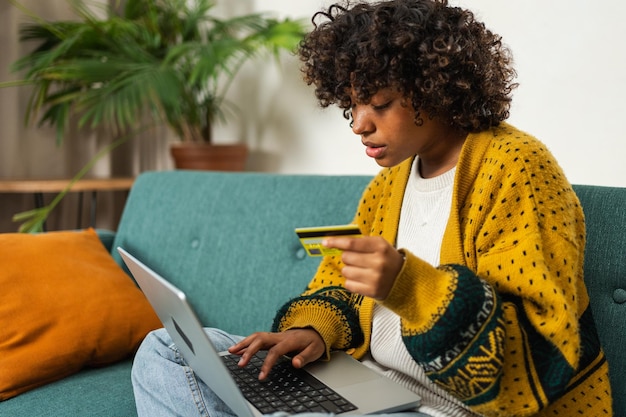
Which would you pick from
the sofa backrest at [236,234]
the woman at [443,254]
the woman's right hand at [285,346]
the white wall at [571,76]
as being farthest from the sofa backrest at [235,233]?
the white wall at [571,76]

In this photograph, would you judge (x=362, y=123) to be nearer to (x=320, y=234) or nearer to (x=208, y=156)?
(x=320, y=234)

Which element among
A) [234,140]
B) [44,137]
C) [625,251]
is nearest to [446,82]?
[625,251]

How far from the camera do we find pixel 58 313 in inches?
56.9

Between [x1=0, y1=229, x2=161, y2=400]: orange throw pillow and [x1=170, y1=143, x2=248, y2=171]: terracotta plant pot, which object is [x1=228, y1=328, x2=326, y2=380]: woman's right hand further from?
[x1=170, y1=143, x2=248, y2=171]: terracotta plant pot

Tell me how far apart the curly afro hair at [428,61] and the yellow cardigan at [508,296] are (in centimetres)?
6

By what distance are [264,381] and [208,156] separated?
166 cm

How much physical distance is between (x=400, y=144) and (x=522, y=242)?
254 mm

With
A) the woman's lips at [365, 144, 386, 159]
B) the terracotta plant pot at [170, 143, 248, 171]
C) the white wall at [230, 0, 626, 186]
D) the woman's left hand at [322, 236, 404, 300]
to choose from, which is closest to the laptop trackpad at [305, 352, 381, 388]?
the woman's left hand at [322, 236, 404, 300]

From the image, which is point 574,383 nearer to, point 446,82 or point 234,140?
point 446,82

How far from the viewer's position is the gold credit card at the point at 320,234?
2.62 ft

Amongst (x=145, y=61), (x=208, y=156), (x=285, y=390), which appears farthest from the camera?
(x=208, y=156)

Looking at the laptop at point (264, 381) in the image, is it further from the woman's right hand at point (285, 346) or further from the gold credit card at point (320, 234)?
the gold credit card at point (320, 234)

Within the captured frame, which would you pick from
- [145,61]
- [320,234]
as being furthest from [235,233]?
[145,61]

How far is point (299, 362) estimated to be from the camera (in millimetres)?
1022
